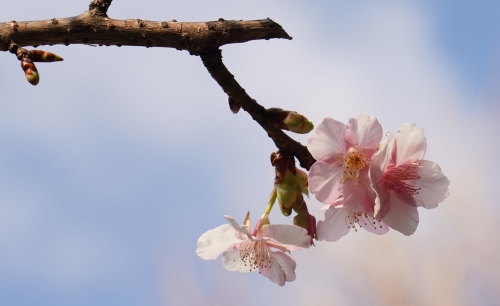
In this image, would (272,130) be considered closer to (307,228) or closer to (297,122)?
(297,122)

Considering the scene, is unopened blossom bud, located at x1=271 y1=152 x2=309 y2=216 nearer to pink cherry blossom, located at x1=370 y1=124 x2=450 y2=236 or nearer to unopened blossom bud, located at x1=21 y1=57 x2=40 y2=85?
pink cherry blossom, located at x1=370 y1=124 x2=450 y2=236

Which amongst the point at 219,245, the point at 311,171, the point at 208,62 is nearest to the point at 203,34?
the point at 208,62

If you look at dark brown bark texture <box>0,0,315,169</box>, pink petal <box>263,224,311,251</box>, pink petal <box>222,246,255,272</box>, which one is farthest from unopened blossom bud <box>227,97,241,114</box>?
pink petal <box>222,246,255,272</box>

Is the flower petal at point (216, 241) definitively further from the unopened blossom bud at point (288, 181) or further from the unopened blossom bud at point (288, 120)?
the unopened blossom bud at point (288, 120)

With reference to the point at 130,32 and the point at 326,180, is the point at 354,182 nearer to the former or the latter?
the point at 326,180

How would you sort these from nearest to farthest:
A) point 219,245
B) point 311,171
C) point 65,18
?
point 65,18 < point 311,171 < point 219,245
